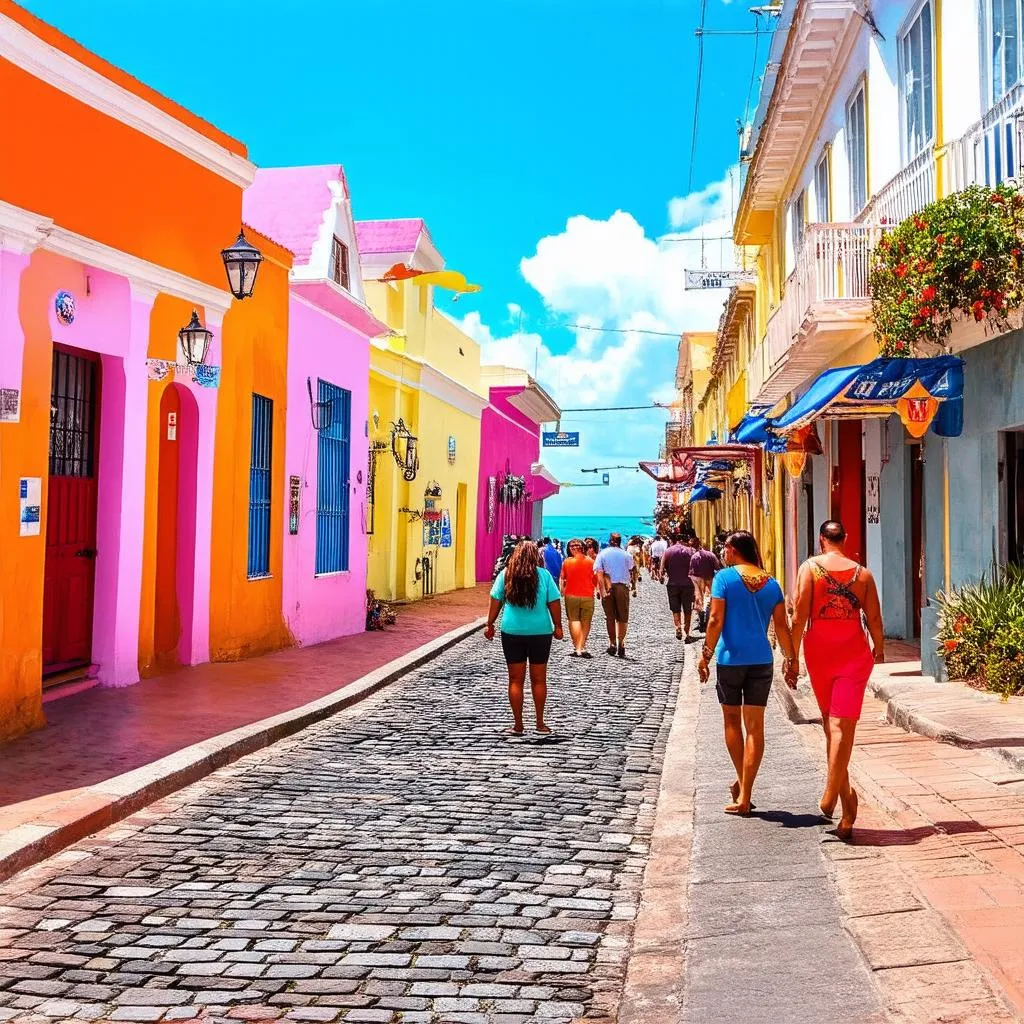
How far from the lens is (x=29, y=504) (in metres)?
9.19

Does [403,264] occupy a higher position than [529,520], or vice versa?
[403,264]

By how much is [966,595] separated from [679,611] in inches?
353

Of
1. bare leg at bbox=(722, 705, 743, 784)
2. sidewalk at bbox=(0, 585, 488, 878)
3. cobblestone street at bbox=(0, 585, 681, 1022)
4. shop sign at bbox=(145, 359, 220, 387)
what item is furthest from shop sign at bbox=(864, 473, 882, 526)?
bare leg at bbox=(722, 705, 743, 784)

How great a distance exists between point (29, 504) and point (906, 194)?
814 centimetres

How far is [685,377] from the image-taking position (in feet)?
188

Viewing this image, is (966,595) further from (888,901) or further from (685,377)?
(685,377)

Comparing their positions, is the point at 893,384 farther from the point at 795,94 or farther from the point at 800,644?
the point at 795,94

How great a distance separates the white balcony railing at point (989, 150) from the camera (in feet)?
29.5

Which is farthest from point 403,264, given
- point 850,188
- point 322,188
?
point 850,188

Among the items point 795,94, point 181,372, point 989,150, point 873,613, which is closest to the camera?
point 873,613

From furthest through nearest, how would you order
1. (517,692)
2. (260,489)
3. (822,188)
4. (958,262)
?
(822,188)
(260,489)
(517,692)
(958,262)

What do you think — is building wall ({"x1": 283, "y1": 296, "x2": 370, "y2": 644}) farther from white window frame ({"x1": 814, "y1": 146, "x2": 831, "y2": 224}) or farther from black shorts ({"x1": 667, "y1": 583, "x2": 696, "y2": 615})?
white window frame ({"x1": 814, "y1": 146, "x2": 831, "y2": 224})

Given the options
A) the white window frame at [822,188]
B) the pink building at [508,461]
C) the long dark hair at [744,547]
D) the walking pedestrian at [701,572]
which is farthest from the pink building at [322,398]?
the pink building at [508,461]

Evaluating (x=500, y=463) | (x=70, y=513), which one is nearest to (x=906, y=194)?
(x=70, y=513)
